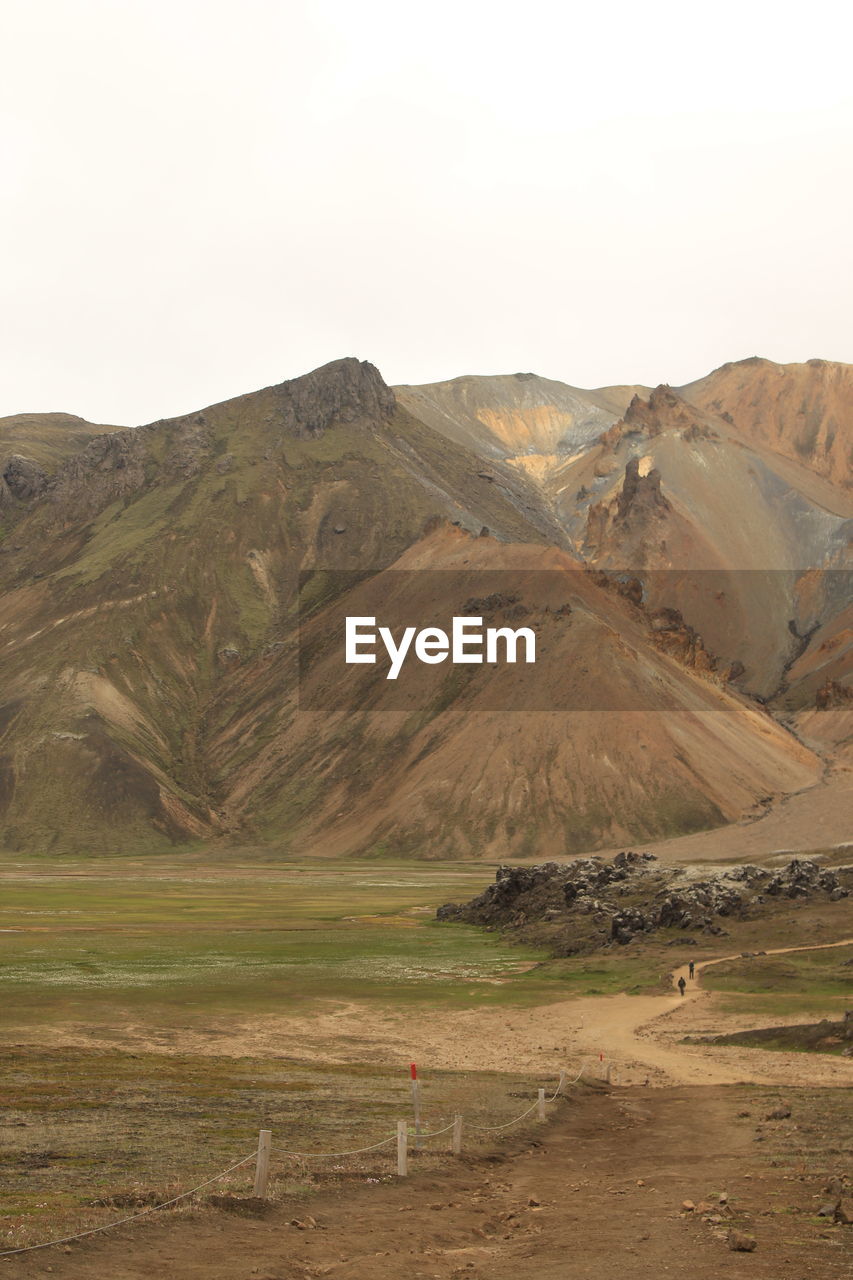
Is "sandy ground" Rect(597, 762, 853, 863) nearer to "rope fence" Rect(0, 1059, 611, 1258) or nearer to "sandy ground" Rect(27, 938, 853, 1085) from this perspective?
"sandy ground" Rect(27, 938, 853, 1085)

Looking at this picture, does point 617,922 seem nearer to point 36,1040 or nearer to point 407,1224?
point 36,1040

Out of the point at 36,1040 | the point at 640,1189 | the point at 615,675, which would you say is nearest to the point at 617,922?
the point at 36,1040

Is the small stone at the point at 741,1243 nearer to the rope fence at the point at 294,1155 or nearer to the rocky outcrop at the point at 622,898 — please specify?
the rope fence at the point at 294,1155

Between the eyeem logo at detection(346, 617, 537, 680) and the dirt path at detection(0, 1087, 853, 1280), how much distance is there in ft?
501

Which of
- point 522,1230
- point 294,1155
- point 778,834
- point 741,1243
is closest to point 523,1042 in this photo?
point 294,1155

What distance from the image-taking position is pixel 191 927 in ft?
267

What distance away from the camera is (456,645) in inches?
7357

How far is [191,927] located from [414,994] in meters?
29.6

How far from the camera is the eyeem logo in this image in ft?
595

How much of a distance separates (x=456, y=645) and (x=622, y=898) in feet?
340

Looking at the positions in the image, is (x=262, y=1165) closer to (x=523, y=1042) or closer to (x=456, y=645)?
(x=523, y=1042)

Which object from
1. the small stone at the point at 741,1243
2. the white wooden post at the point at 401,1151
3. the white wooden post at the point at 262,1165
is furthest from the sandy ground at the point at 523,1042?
the small stone at the point at 741,1243

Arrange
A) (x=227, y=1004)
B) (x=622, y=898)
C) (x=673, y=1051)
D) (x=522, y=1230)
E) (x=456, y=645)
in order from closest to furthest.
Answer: (x=522, y=1230)
(x=673, y=1051)
(x=227, y=1004)
(x=622, y=898)
(x=456, y=645)

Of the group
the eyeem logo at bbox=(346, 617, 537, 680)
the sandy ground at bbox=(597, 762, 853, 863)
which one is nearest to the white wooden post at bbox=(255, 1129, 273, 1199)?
the sandy ground at bbox=(597, 762, 853, 863)
